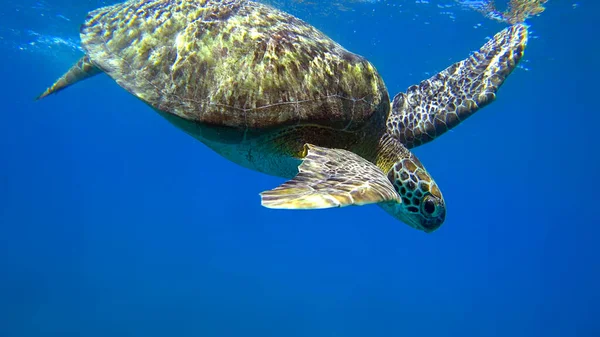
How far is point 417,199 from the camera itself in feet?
12.0

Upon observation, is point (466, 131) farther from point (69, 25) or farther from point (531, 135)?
point (69, 25)

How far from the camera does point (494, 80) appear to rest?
4.86 metres

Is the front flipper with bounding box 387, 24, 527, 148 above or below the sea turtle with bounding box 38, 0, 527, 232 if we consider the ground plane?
above

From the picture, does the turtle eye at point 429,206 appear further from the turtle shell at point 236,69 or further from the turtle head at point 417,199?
the turtle shell at point 236,69

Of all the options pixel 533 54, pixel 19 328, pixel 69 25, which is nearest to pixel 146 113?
pixel 69 25

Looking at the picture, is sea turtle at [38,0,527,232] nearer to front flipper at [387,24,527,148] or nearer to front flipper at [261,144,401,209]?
front flipper at [261,144,401,209]

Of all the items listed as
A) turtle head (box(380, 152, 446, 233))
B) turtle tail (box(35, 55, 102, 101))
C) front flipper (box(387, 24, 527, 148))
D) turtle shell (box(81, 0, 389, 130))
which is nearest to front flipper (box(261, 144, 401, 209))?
turtle shell (box(81, 0, 389, 130))

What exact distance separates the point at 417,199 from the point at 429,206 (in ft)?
0.42

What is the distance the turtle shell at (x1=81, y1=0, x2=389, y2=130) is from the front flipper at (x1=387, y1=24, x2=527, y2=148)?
764 millimetres

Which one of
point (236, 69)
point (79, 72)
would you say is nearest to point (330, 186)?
point (236, 69)

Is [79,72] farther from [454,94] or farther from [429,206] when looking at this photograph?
[454,94]

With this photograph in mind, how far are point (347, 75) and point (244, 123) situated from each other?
1.15m

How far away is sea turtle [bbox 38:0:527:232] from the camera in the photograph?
11.2 feet

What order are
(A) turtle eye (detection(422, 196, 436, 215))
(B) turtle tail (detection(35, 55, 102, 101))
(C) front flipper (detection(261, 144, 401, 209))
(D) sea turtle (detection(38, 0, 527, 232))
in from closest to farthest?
1. (C) front flipper (detection(261, 144, 401, 209))
2. (D) sea turtle (detection(38, 0, 527, 232))
3. (A) turtle eye (detection(422, 196, 436, 215))
4. (B) turtle tail (detection(35, 55, 102, 101))
